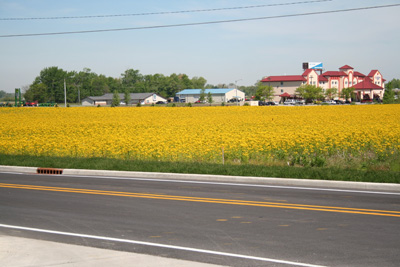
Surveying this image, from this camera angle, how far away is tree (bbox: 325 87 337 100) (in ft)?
400

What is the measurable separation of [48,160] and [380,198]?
13249 millimetres

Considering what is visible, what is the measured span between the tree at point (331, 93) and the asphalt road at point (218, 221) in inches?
4547

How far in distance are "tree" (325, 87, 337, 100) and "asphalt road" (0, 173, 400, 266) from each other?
379 feet

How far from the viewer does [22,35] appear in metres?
33.7

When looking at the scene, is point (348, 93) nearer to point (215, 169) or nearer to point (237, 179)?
point (215, 169)

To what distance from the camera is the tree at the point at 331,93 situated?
400ft

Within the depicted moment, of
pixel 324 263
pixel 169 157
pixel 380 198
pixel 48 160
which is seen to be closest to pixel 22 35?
pixel 48 160

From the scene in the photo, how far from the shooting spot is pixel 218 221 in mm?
8656

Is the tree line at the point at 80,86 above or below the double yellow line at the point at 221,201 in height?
above

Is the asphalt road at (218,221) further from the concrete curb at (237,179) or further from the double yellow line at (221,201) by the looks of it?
the concrete curb at (237,179)

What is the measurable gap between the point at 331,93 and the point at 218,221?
4930 inches

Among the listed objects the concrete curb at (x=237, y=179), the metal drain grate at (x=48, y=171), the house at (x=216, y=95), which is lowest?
the concrete curb at (x=237, y=179)

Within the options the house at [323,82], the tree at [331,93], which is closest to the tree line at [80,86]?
the house at [323,82]

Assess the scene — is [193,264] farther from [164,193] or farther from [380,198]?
[380,198]
